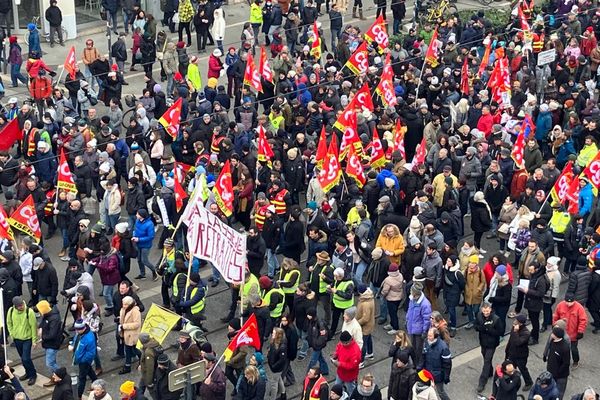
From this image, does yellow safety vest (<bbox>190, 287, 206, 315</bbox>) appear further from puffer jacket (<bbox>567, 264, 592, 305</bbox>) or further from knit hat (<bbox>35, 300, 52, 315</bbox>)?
puffer jacket (<bbox>567, 264, 592, 305</bbox>)

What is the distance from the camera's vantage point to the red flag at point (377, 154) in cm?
2728

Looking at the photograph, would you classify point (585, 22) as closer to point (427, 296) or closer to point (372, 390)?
point (427, 296)

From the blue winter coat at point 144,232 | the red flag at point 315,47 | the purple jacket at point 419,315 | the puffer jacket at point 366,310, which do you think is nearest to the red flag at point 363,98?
the red flag at point 315,47

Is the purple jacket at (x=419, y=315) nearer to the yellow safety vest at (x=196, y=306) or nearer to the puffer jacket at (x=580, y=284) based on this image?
the puffer jacket at (x=580, y=284)

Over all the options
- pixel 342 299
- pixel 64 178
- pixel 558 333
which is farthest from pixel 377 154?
pixel 558 333

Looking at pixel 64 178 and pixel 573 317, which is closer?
pixel 573 317

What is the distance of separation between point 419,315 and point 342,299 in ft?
4.13

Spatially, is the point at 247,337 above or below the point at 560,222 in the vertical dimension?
above

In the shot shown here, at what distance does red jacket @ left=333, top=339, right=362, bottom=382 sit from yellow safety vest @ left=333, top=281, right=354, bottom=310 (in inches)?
58.1

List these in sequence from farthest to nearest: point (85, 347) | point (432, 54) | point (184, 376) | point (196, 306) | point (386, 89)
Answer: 1. point (432, 54)
2. point (386, 89)
3. point (196, 306)
4. point (85, 347)
5. point (184, 376)

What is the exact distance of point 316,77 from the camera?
31.7 m

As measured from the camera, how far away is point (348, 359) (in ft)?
69.0

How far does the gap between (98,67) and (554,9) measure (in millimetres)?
12900

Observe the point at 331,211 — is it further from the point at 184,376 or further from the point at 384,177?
the point at 184,376
